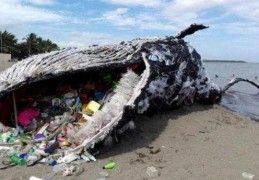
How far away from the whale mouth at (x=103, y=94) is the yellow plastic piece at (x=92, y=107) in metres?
0.06

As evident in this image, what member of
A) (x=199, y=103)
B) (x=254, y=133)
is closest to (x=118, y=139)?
(x=254, y=133)

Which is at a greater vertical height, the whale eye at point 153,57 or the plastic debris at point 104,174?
the whale eye at point 153,57

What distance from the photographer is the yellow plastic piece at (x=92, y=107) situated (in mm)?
6950

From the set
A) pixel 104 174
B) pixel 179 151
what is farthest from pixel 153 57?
pixel 104 174

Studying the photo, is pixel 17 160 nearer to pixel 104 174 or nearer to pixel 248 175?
pixel 104 174

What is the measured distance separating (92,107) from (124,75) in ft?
2.76

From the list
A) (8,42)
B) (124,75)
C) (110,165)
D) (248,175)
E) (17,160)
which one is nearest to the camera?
(248,175)

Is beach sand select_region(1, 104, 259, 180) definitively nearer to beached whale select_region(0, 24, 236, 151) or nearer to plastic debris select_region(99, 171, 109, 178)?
plastic debris select_region(99, 171, 109, 178)

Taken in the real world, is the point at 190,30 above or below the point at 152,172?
above

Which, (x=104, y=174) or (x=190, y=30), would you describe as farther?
(x=190, y=30)

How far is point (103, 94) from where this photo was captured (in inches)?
300

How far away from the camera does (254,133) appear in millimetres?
8133

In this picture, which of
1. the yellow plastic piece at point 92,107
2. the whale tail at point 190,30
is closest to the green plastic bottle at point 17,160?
the yellow plastic piece at point 92,107

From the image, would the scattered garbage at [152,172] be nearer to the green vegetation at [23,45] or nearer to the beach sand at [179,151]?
the beach sand at [179,151]
